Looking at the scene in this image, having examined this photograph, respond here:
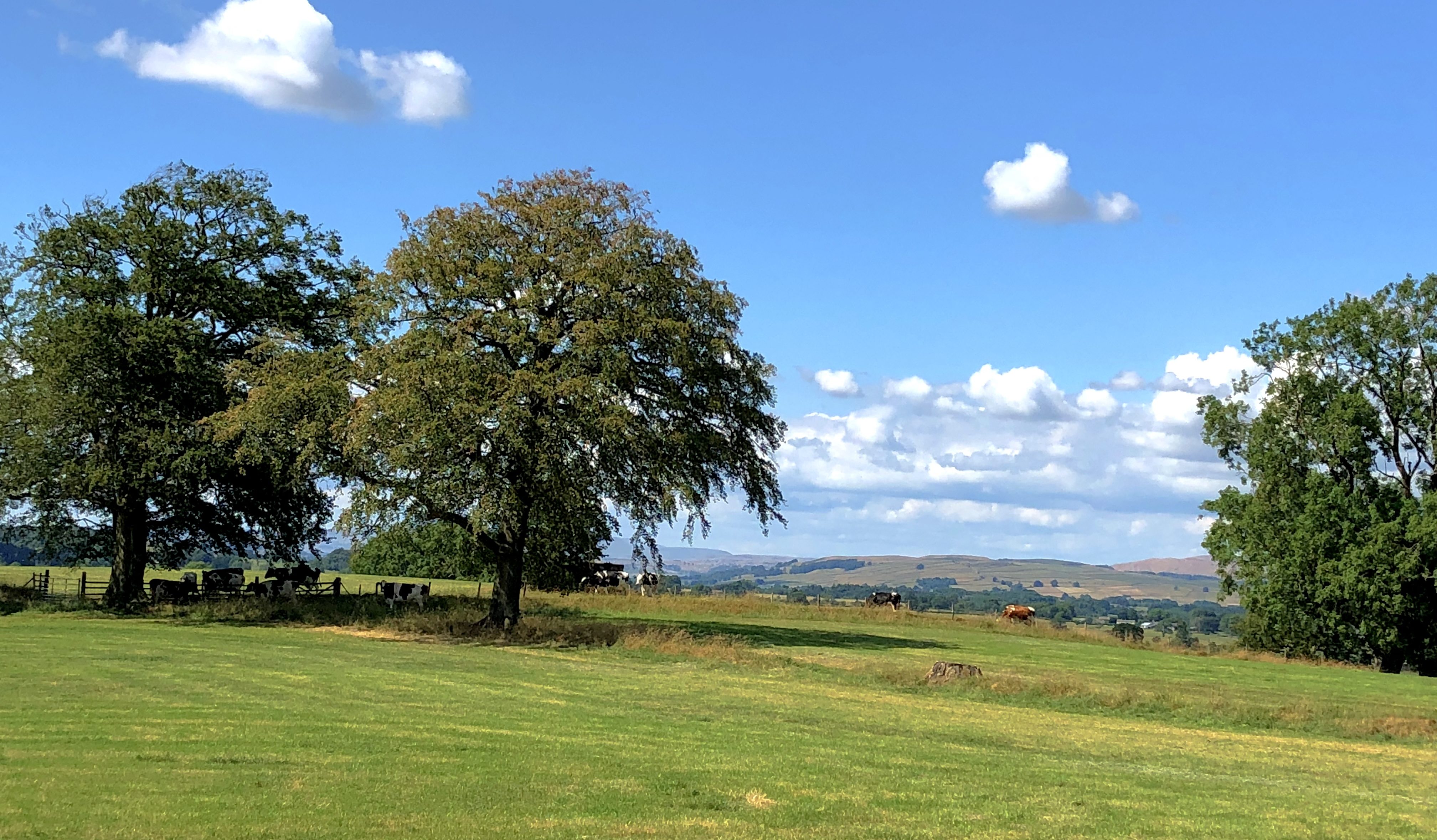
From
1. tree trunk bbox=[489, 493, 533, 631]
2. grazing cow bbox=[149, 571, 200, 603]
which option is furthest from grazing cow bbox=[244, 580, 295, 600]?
tree trunk bbox=[489, 493, 533, 631]

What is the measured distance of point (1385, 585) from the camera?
5225cm

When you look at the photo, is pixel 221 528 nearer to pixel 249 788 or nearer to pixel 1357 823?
pixel 249 788

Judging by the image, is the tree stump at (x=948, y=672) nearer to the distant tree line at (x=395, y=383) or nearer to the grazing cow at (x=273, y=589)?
the distant tree line at (x=395, y=383)

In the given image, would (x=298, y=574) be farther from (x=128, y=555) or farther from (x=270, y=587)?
(x=128, y=555)

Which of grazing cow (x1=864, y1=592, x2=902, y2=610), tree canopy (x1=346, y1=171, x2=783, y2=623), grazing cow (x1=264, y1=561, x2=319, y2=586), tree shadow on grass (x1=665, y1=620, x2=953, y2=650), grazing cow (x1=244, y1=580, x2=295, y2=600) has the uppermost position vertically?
tree canopy (x1=346, y1=171, x2=783, y2=623)

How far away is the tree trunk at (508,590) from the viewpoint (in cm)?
4028

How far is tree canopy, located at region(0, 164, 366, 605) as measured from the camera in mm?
42062

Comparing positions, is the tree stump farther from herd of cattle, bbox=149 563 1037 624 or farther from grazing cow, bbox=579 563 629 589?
grazing cow, bbox=579 563 629 589

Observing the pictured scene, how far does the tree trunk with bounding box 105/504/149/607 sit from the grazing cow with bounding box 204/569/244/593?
4.06m

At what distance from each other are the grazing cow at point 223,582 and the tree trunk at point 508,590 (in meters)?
17.9

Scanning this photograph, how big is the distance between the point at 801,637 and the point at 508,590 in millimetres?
11586

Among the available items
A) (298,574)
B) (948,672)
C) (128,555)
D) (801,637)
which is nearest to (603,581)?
(298,574)

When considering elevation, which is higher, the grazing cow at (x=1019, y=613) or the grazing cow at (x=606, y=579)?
the grazing cow at (x=606, y=579)

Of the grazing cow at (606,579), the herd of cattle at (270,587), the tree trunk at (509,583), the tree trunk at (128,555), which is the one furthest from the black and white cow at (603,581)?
the tree trunk at (509,583)
